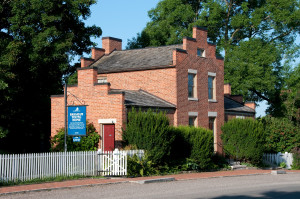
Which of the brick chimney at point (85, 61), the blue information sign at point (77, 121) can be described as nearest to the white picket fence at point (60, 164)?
the blue information sign at point (77, 121)

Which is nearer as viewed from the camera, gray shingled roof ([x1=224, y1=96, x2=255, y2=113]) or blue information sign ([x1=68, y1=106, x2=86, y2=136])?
blue information sign ([x1=68, y1=106, x2=86, y2=136])

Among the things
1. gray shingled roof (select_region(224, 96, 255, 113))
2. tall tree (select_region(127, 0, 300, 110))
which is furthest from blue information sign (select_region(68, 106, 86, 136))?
tall tree (select_region(127, 0, 300, 110))

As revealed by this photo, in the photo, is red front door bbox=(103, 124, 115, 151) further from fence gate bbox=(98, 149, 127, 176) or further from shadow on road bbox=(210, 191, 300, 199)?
shadow on road bbox=(210, 191, 300, 199)

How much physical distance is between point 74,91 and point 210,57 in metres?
10.5

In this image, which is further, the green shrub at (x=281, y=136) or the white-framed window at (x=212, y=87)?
the white-framed window at (x=212, y=87)

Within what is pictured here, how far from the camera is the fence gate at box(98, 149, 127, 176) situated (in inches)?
859

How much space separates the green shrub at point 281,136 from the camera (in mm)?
32062

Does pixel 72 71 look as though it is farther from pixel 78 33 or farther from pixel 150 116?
pixel 150 116

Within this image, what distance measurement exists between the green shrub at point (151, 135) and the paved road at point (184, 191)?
10.5 ft

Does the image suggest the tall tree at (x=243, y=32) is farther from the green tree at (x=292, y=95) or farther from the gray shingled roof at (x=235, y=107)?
the gray shingled roof at (x=235, y=107)

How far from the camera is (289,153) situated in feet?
104

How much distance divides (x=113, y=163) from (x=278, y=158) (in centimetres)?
1435

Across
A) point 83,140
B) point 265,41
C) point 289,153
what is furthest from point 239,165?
point 265,41

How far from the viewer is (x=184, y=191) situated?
1705 cm
